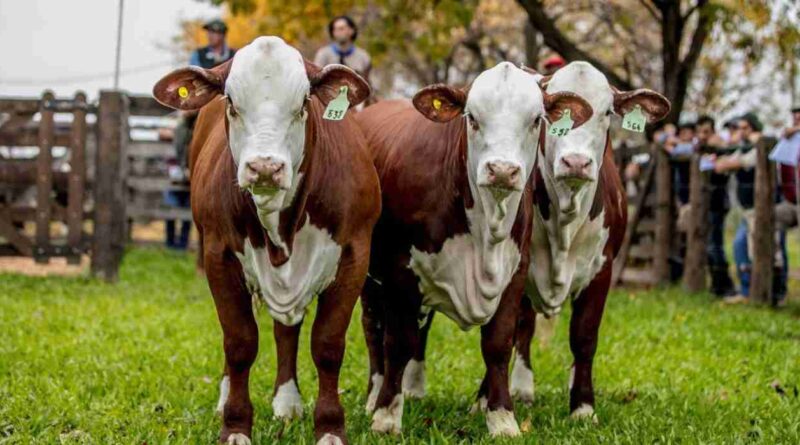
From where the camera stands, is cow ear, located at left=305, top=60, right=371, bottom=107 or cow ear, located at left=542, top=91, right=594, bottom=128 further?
cow ear, located at left=542, top=91, right=594, bottom=128

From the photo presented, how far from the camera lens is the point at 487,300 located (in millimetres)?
5305

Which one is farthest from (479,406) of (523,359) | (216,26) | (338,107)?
(216,26)

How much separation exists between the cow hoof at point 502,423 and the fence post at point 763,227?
21.0 ft

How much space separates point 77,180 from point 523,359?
6.60 m

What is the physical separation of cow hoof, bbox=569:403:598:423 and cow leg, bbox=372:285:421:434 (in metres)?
0.95

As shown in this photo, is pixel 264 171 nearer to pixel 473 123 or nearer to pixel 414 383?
pixel 473 123

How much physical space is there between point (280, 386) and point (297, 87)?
1966 mm

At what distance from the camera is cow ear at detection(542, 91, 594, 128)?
17.4ft

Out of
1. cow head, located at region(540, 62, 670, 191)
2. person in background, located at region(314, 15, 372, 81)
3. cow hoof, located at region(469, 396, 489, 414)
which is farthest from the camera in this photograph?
person in background, located at region(314, 15, 372, 81)

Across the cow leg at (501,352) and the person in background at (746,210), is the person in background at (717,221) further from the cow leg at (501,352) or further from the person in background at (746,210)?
the cow leg at (501,352)

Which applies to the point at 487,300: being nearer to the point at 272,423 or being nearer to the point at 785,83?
the point at 272,423

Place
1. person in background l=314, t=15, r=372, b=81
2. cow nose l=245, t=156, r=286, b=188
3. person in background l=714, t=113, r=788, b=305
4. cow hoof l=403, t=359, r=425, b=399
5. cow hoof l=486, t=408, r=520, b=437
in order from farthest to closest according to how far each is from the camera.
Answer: person in background l=714, t=113, r=788, b=305, person in background l=314, t=15, r=372, b=81, cow hoof l=403, t=359, r=425, b=399, cow hoof l=486, t=408, r=520, b=437, cow nose l=245, t=156, r=286, b=188

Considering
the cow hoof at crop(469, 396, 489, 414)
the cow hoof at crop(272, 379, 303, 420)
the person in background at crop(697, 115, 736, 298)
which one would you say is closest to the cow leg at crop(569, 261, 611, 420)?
the cow hoof at crop(469, 396, 489, 414)

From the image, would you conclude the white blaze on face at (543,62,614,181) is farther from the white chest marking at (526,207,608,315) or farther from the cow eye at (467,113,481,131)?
the cow eye at (467,113,481,131)
